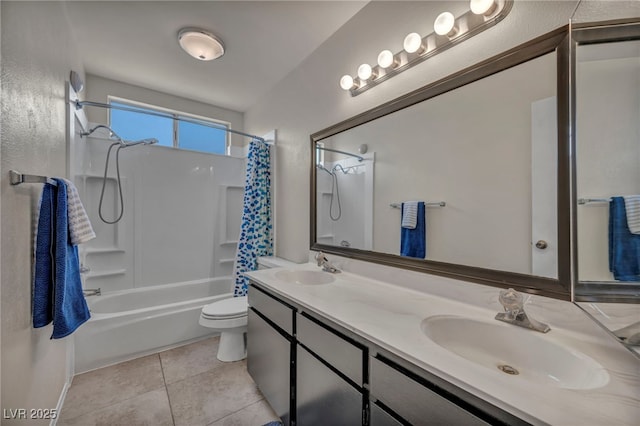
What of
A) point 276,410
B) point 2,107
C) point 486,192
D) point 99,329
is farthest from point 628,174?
point 99,329

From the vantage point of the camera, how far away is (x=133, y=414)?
61.4 inches

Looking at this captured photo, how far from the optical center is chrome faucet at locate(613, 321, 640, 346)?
2.27ft

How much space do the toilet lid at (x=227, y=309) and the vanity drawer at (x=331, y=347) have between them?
38.7 inches

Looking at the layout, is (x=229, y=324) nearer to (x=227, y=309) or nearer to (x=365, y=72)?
(x=227, y=309)

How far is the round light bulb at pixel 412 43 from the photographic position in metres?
1.33

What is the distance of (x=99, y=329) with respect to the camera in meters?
2.00

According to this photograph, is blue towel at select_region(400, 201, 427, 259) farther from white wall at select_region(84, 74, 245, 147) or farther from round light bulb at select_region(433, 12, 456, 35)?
white wall at select_region(84, 74, 245, 147)

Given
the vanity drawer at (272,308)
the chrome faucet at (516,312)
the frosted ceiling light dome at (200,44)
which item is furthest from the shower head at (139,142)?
the chrome faucet at (516,312)

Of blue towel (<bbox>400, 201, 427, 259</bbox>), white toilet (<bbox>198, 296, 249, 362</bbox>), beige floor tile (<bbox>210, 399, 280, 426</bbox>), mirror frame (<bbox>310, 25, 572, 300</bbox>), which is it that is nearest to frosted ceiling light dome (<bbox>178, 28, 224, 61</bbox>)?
mirror frame (<bbox>310, 25, 572, 300</bbox>)

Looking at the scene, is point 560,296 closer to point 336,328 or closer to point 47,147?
point 336,328

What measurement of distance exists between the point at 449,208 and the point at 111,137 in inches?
127

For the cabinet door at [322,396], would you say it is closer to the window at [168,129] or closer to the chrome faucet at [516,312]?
the chrome faucet at [516,312]

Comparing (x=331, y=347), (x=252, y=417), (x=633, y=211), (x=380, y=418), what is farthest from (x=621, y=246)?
(x=252, y=417)

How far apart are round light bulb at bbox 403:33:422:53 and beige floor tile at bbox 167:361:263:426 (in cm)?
235
